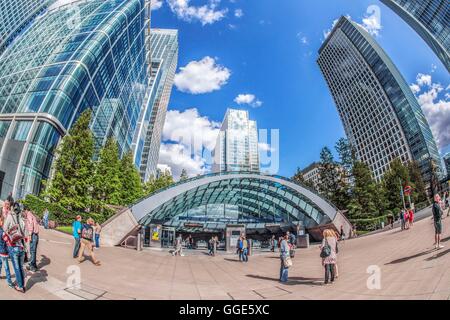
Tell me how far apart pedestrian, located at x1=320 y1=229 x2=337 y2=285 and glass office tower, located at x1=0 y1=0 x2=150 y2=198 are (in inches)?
1378

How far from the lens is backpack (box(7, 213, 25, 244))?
3.83 metres

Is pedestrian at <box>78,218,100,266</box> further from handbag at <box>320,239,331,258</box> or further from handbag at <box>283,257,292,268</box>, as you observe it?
handbag at <box>320,239,331,258</box>

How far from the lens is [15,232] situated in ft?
12.7

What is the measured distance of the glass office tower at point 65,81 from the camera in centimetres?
3006

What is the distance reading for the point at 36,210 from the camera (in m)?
17.3

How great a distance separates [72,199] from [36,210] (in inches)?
126

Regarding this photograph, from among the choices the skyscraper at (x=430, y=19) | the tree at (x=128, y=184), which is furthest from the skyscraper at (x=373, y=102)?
the tree at (x=128, y=184)

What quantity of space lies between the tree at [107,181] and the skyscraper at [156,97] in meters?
59.9

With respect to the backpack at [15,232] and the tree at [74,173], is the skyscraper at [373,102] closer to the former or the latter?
the tree at [74,173]

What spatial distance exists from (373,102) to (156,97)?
102070 millimetres

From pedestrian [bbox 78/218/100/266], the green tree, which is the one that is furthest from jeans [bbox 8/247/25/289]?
the green tree

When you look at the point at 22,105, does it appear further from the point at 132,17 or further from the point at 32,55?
the point at 132,17

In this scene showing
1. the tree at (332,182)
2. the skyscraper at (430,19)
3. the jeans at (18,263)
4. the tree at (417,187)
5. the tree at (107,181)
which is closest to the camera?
the jeans at (18,263)
